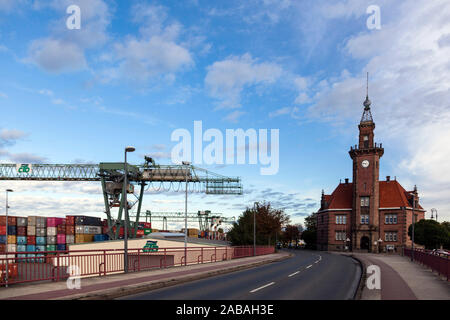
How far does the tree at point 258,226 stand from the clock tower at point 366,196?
2312 centimetres

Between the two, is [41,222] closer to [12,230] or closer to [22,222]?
[22,222]

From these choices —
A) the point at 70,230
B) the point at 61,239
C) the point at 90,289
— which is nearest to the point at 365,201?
the point at 70,230

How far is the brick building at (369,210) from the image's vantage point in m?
74.6

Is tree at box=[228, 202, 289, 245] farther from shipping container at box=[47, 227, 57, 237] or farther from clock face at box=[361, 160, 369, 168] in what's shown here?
shipping container at box=[47, 227, 57, 237]

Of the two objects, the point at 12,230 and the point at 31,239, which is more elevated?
the point at 12,230

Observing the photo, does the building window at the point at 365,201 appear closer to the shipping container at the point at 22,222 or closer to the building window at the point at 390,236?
the building window at the point at 390,236

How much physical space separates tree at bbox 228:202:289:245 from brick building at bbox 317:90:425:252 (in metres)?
23.5

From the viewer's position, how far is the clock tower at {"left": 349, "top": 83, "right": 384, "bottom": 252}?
250 ft

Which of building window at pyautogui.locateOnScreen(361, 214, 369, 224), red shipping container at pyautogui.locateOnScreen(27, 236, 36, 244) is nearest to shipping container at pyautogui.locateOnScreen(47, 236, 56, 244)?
red shipping container at pyautogui.locateOnScreen(27, 236, 36, 244)

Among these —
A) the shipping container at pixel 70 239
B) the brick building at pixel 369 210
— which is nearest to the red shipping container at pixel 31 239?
the shipping container at pixel 70 239

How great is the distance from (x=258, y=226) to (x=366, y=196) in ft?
106

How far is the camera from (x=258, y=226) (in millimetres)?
55812
